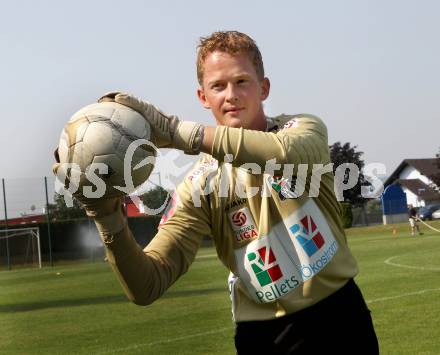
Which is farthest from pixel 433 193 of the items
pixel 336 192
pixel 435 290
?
pixel 336 192

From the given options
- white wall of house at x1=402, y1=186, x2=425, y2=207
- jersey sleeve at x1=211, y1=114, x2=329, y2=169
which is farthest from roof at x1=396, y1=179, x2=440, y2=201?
jersey sleeve at x1=211, y1=114, x2=329, y2=169

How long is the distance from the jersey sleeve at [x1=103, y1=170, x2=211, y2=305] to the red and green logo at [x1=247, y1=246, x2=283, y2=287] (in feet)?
0.93

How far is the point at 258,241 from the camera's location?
314 cm

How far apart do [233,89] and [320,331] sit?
3.30 feet

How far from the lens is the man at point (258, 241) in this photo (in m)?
3.02

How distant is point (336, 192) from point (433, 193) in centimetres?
8693

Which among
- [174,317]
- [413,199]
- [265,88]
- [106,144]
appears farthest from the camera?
[413,199]

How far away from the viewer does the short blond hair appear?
3057mm

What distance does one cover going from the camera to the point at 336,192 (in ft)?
10.8

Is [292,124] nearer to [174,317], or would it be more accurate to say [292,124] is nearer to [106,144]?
[106,144]

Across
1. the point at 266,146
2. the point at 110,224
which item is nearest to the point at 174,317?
the point at 110,224

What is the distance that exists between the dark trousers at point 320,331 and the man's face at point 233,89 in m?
0.78

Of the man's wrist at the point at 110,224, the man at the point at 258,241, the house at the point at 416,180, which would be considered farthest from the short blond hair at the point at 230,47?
the house at the point at 416,180

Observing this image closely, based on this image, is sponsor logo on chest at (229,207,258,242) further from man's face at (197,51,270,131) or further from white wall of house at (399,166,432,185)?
white wall of house at (399,166,432,185)
